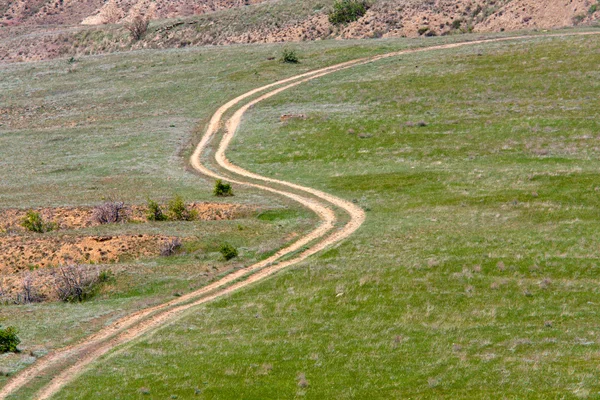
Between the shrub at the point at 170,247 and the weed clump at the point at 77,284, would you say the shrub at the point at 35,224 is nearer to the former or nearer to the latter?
the shrub at the point at 170,247

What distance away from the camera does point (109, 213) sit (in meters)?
51.0

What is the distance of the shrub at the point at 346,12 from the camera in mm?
121562

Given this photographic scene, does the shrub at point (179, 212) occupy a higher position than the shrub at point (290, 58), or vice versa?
the shrub at point (290, 58)

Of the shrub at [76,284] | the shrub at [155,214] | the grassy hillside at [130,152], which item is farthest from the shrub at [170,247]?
the shrub at [155,214]

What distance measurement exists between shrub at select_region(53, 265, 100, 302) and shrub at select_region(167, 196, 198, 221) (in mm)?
11757

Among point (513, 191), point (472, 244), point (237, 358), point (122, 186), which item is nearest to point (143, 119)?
point (122, 186)

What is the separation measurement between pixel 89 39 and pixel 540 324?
120 meters

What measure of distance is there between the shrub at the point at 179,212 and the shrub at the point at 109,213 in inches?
114

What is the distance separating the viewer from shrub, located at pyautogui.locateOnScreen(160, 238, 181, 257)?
1714 inches

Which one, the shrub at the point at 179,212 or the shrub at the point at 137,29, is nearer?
the shrub at the point at 179,212

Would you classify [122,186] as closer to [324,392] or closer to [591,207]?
[591,207]

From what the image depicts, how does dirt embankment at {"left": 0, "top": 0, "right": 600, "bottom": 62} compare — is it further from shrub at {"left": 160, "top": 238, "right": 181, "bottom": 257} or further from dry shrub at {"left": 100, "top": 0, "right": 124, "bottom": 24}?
shrub at {"left": 160, "top": 238, "right": 181, "bottom": 257}

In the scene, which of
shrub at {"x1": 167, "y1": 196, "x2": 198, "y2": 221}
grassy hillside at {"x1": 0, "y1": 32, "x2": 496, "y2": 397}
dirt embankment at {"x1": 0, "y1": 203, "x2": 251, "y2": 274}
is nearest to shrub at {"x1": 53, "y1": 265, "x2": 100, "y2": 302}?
grassy hillside at {"x1": 0, "y1": 32, "x2": 496, "y2": 397}

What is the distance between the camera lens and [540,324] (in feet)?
106
